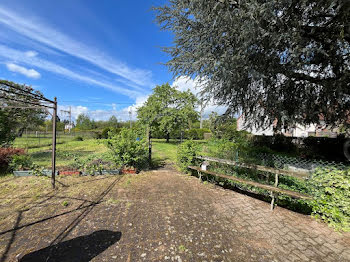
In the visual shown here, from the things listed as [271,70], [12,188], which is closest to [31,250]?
[12,188]

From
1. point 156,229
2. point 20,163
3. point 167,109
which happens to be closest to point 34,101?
point 20,163

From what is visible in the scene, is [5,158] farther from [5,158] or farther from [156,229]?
[156,229]

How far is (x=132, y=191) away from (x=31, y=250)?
7.28 ft

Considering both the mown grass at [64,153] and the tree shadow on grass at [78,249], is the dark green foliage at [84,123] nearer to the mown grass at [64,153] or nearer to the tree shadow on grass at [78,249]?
the mown grass at [64,153]

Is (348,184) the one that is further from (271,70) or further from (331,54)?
(331,54)

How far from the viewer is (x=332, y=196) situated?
2.78 metres

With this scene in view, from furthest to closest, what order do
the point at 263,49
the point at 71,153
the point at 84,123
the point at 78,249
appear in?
the point at 84,123 → the point at 71,153 → the point at 263,49 → the point at 78,249

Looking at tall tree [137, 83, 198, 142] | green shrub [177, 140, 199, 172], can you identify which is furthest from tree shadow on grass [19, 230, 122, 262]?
tall tree [137, 83, 198, 142]

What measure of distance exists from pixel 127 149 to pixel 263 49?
5.03m

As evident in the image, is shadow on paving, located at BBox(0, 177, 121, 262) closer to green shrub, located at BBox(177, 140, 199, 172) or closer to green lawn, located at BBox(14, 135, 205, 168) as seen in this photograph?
green lawn, located at BBox(14, 135, 205, 168)

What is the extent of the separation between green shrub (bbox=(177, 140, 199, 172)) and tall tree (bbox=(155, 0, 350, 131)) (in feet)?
6.42

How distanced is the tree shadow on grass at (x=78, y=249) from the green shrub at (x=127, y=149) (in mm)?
3341

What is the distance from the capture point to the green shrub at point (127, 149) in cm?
568

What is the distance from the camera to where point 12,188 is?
4117 millimetres
